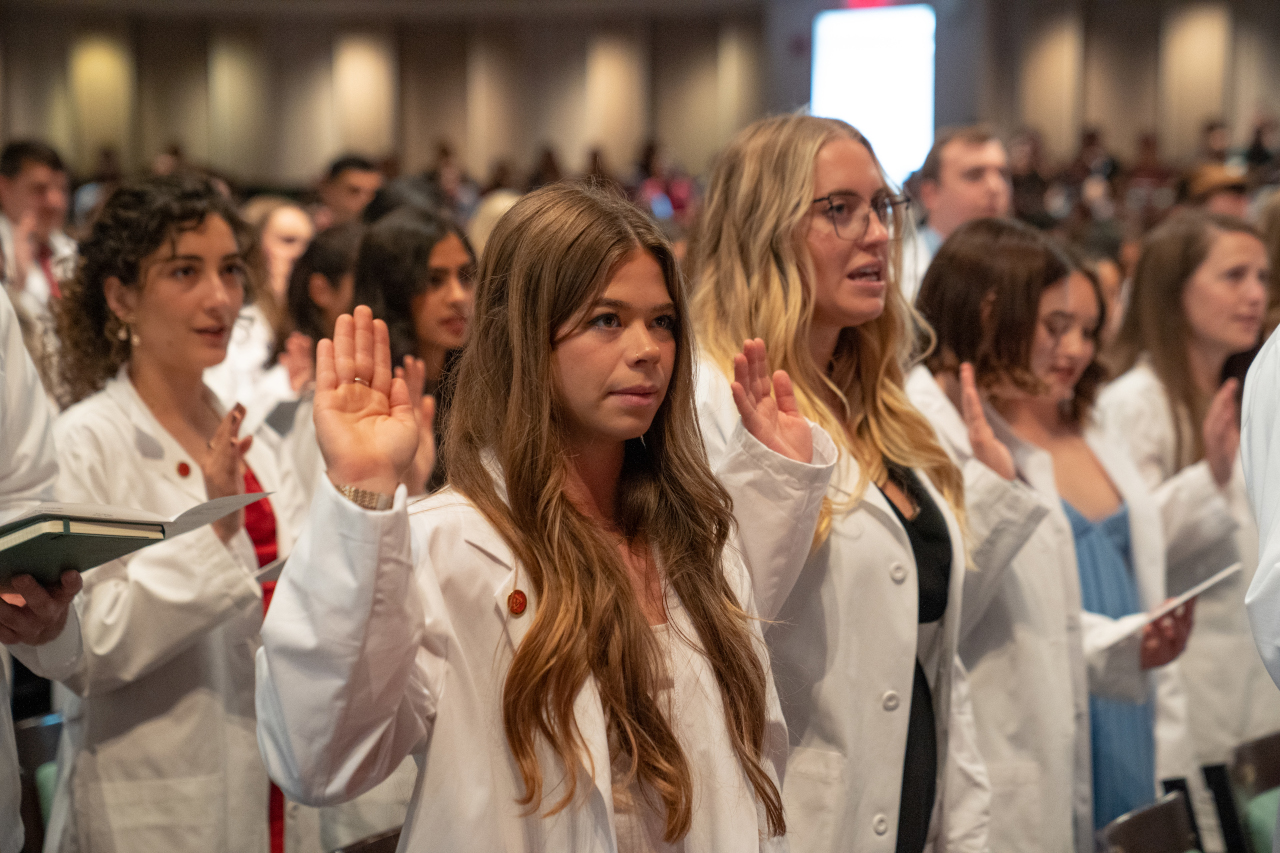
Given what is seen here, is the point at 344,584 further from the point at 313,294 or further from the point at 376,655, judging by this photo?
the point at 313,294

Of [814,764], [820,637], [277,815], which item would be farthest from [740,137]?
[277,815]

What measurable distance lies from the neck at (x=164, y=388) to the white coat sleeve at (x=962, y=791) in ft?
5.00

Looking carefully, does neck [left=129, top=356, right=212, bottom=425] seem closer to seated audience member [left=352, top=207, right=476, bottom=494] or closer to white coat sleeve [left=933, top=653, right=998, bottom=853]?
seated audience member [left=352, top=207, right=476, bottom=494]

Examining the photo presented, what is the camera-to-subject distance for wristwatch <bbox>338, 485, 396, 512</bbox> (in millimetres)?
1244

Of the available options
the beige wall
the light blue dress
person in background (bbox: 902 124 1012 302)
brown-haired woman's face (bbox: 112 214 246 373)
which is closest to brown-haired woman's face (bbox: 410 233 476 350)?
brown-haired woman's face (bbox: 112 214 246 373)

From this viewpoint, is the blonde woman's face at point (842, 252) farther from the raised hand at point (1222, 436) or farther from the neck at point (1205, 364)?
the neck at point (1205, 364)

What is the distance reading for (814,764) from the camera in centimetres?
191

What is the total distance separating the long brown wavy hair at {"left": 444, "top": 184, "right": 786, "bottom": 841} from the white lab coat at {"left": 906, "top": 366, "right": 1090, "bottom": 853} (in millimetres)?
827

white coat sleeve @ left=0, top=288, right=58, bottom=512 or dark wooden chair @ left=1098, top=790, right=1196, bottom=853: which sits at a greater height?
white coat sleeve @ left=0, top=288, right=58, bottom=512

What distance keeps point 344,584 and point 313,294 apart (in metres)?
2.36

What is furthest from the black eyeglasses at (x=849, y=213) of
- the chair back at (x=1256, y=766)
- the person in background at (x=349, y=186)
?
the person in background at (x=349, y=186)

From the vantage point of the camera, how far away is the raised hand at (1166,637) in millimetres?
2447

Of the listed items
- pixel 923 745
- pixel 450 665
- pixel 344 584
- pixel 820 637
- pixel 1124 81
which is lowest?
pixel 923 745

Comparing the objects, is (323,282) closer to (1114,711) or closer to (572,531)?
(572,531)
